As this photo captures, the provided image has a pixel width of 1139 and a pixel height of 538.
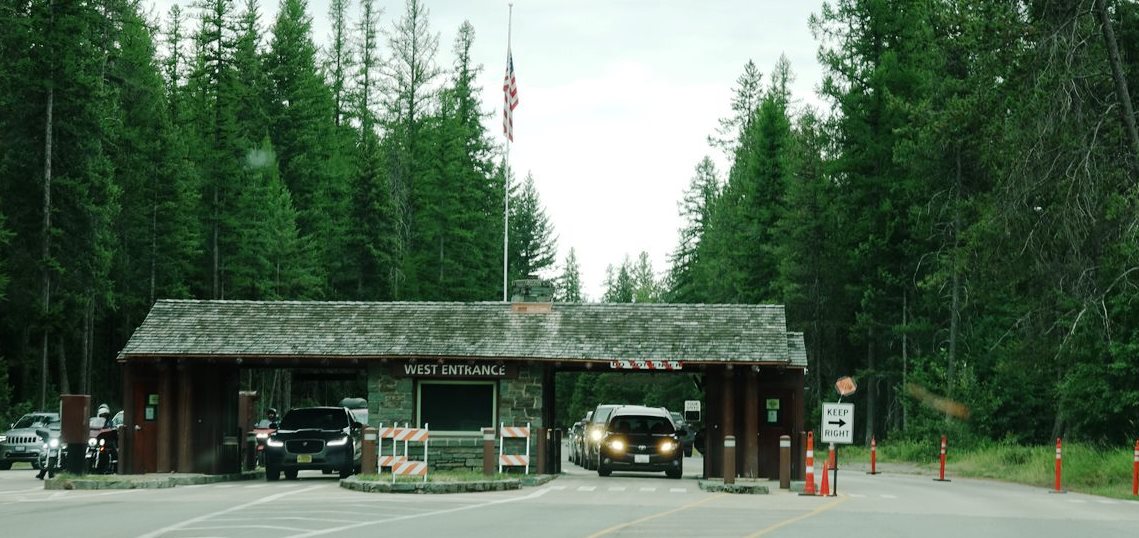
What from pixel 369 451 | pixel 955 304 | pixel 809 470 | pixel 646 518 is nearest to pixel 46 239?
pixel 369 451

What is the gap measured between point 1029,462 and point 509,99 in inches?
703

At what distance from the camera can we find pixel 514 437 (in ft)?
104

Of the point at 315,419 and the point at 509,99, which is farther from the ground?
the point at 509,99

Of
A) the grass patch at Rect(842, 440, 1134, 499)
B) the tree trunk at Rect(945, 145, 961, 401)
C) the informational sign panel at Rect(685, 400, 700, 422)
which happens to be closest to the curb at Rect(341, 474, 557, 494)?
the grass patch at Rect(842, 440, 1134, 499)

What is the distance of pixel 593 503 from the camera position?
22844 millimetres

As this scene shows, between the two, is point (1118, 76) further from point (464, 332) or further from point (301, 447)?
point (301, 447)

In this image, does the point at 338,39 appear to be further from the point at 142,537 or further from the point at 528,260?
the point at 142,537

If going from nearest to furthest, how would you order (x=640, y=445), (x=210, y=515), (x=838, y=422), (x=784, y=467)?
(x=210, y=515), (x=838, y=422), (x=784, y=467), (x=640, y=445)

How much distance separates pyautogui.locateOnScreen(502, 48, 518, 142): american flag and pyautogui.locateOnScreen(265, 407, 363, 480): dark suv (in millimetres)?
11701

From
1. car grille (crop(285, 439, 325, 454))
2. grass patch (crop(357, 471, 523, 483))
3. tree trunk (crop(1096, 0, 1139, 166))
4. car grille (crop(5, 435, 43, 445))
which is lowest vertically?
car grille (crop(5, 435, 43, 445))

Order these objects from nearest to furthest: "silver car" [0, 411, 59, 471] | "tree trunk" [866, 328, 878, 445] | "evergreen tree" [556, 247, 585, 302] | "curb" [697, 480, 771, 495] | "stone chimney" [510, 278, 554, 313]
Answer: "curb" [697, 480, 771, 495] < "stone chimney" [510, 278, 554, 313] < "silver car" [0, 411, 59, 471] < "tree trunk" [866, 328, 878, 445] < "evergreen tree" [556, 247, 585, 302]

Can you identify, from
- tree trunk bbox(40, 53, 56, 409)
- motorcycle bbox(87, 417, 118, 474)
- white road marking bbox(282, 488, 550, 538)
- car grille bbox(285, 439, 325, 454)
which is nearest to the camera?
white road marking bbox(282, 488, 550, 538)

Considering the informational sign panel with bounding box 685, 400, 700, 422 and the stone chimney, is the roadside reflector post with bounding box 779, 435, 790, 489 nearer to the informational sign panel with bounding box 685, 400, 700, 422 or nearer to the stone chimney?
the stone chimney

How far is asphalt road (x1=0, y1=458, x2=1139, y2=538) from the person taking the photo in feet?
56.1
